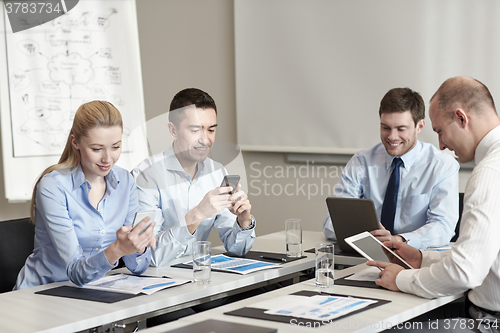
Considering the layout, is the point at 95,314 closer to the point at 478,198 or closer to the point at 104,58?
the point at 478,198

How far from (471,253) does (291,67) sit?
2.81m

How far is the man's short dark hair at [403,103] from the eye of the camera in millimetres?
2713

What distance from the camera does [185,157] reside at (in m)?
2.15

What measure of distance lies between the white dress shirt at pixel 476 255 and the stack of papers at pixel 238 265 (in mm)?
556

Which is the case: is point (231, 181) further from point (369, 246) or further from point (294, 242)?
point (369, 246)

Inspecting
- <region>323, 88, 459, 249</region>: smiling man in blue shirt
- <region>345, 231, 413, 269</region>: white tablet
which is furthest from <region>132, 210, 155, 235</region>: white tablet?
<region>323, 88, 459, 249</region>: smiling man in blue shirt

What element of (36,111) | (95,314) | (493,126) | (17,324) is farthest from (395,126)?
(36,111)

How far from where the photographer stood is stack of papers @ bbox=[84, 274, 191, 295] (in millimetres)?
1778

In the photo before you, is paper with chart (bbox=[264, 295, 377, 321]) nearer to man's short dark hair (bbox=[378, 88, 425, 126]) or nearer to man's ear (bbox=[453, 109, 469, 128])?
man's ear (bbox=[453, 109, 469, 128])

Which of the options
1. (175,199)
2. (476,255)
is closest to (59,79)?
(175,199)

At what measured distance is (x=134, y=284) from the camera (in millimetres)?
1857

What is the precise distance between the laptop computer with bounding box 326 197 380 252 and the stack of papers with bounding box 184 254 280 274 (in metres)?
0.44

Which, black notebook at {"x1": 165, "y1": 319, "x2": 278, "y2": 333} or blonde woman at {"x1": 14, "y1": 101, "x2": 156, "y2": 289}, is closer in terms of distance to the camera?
black notebook at {"x1": 165, "y1": 319, "x2": 278, "y2": 333}

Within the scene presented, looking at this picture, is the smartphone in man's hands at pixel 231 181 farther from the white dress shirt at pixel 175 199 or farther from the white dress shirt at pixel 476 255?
the white dress shirt at pixel 476 255
